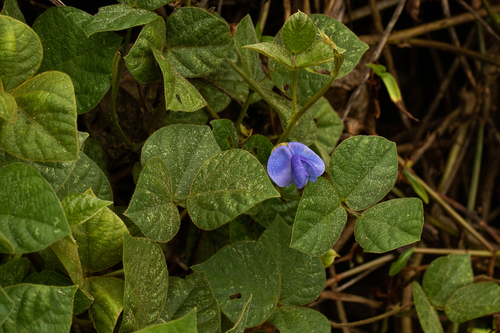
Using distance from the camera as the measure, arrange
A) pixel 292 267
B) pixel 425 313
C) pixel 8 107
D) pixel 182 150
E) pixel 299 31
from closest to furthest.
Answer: pixel 8 107, pixel 299 31, pixel 182 150, pixel 292 267, pixel 425 313

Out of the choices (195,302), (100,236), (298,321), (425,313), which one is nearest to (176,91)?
(100,236)

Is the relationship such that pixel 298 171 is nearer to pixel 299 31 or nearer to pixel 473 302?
pixel 299 31

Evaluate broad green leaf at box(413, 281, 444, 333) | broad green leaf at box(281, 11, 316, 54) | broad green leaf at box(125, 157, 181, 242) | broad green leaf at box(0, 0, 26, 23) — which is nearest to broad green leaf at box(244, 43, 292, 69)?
broad green leaf at box(281, 11, 316, 54)

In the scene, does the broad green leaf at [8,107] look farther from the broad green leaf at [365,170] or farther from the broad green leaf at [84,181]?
the broad green leaf at [365,170]

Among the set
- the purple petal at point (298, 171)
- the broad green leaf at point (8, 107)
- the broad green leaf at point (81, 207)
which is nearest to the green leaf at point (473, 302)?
the purple petal at point (298, 171)

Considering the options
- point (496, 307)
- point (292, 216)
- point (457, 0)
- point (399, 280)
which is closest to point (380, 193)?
point (292, 216)

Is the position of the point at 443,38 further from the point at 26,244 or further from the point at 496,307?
the point at 26,244
